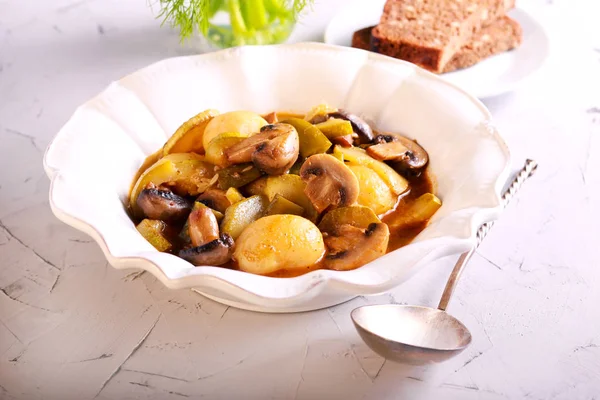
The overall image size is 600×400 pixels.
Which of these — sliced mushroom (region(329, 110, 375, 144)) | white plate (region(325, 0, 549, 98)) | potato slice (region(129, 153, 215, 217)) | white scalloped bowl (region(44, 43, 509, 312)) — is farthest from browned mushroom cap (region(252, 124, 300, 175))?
white plate (region(325, 0, 549, 98))

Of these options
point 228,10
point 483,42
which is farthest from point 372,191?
point 483,42

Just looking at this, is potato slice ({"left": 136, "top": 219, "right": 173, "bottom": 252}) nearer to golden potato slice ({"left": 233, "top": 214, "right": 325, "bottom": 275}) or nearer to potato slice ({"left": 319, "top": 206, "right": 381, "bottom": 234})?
golden potato slice ({"left": 233, "top": 214, "right": 325, "bottom": 275})

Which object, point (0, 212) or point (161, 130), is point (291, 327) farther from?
point (0, 212)

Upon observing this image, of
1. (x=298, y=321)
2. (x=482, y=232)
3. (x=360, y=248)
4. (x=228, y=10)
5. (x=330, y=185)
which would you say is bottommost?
(x=298, y=321)

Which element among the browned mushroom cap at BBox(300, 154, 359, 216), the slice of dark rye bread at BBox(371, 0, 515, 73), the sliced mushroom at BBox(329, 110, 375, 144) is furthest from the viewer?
the slice of dark rye bread at BBox(371, 0, 515, 73)

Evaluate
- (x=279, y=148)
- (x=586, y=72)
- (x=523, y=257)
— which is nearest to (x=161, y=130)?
(x=279, y=148)

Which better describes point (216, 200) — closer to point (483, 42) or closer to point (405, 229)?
point (405, 229)
